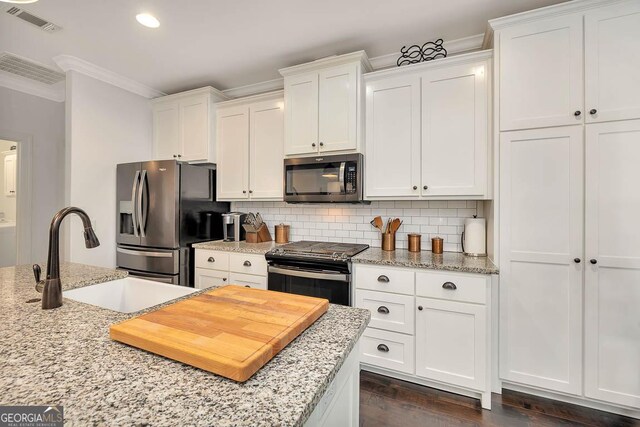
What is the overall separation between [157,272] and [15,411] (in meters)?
2.44

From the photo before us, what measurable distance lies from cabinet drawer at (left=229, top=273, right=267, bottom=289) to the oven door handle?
0.52ft

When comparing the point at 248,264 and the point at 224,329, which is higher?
the point at 224,329

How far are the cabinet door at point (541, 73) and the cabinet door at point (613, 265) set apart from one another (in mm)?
241

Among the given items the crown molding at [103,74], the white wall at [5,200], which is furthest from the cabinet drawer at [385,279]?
the white wall at [5,200]

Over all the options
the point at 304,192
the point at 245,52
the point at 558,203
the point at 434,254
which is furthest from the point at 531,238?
the point at 245,52

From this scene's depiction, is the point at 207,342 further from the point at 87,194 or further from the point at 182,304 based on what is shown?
the point at 87,194

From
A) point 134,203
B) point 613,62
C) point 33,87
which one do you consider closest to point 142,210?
point 134,203

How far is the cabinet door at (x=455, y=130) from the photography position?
A: 2.10 metres

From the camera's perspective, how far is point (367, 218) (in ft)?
9.11

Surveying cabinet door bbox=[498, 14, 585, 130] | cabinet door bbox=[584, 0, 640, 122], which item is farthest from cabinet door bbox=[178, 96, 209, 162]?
cabinet door bbox=[584, 0, 640, 122]

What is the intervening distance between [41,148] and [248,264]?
10.2 feet

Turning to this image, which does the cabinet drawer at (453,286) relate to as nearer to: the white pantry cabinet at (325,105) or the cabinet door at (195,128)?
the white pantry cabinet at (325,105)

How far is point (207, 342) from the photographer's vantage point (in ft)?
2.32

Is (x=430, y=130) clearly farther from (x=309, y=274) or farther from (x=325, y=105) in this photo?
(x=309, y=274)
